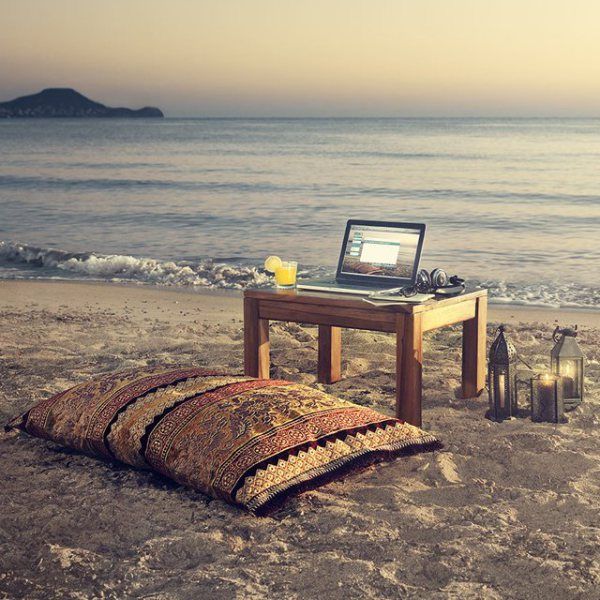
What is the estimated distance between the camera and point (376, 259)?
16.0ft

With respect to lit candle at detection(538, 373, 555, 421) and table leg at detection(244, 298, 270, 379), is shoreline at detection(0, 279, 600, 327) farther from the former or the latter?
lit candle at detection(538, 373, 555, 421)

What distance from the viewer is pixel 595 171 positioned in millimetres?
25469

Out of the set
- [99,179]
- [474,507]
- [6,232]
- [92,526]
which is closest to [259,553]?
[92,526]

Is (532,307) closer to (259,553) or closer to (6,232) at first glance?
(259,553)

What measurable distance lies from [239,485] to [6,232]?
12.9 m

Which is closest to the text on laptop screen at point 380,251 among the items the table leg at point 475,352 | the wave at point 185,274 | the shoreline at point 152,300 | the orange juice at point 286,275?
the orange juice at point 286,275

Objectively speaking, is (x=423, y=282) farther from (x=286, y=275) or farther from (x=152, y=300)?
(x=152, y=300)

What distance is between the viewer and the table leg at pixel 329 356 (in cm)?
537

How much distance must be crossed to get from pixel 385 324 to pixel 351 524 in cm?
125

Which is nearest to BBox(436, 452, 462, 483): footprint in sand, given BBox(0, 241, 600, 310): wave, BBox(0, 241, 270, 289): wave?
BBox(0, 241, 600, 310): wave

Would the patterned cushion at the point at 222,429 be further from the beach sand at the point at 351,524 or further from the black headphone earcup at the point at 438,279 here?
the black headphone earcup at the point at 438,279

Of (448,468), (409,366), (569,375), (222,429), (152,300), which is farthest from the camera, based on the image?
(152,300)

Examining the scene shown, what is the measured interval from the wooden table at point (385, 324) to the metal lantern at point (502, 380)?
0.82 feet

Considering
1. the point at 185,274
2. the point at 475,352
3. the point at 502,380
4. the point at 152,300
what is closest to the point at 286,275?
the point at 475,352
